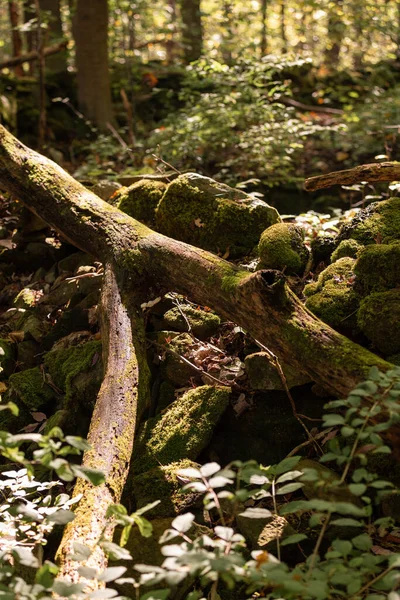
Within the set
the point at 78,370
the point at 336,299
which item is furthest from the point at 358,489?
the point at 78,370

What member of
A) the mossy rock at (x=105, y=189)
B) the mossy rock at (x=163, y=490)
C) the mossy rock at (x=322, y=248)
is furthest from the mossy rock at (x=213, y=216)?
the mossy rock at (x=163, y=490)

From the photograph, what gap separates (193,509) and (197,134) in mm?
5255

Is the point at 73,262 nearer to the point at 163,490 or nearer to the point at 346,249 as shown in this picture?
the point at 346,249

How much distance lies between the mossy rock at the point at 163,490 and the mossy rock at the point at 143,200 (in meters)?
2.48

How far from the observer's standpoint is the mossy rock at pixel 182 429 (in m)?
3.56

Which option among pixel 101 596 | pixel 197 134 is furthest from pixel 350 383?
pixel 197 134

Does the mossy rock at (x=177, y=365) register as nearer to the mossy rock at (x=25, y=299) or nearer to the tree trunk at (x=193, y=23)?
the mossy rock at (x=25, y=299)

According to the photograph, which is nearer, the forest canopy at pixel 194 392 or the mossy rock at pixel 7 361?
the forest canopy at pixel 194 392

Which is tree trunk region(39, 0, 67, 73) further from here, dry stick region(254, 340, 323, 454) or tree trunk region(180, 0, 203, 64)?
dry stick region(254, 340, 323, 454)

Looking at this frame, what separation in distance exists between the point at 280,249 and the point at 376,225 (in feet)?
2.34

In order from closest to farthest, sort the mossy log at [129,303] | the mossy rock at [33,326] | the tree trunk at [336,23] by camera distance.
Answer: the mossy log at [129,303] → the mossy rock at [33,326] → the tree trunk at [336,23]

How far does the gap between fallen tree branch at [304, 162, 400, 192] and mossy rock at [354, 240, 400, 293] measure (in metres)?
0.74

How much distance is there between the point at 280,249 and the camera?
13.8 ft

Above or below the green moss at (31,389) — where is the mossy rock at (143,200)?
above
